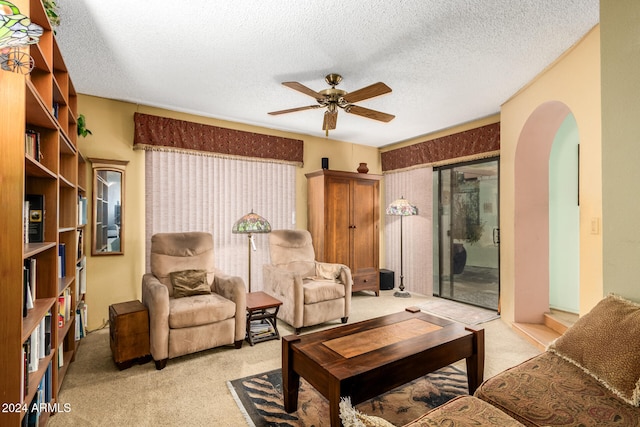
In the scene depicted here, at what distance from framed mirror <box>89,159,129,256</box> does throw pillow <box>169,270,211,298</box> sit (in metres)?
1.02

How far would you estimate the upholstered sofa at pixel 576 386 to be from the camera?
123cm

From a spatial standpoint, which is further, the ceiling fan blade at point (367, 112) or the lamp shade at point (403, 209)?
the lamp shade at point (403, 209)

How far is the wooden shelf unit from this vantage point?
1378 mm

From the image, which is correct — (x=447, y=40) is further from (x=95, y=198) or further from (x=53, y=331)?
(x=95, y=198)

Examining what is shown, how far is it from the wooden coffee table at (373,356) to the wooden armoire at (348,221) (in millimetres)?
2303

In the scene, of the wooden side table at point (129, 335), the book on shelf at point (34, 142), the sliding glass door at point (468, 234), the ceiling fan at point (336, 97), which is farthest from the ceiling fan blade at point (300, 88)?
the sliding glass door at point (468, 234)

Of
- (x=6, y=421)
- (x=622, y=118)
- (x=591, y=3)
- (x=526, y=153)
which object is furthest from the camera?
(x=526, y=153)

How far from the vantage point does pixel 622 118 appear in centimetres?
169

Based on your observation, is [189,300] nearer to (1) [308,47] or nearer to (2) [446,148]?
(1) [308,47]

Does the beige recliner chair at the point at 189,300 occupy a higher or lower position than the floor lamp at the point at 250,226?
lower

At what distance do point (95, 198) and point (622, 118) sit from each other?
4.44 meters

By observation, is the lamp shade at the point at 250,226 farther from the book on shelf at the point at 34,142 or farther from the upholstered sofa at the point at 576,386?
the upholstered sofa at the point at 576,386

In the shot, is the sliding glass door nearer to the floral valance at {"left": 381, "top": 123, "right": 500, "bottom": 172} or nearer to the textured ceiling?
the floral valance at {"left": 381, "top": 123, "right": 500, "bottom": 172}

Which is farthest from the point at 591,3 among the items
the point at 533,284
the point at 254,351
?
the point at 254,351
